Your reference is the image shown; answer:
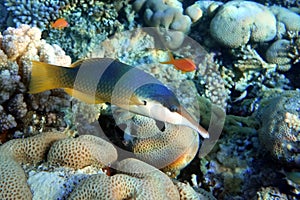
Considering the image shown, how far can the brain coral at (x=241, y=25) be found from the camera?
18.2 ft

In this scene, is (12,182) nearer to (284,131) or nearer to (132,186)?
(132,186)

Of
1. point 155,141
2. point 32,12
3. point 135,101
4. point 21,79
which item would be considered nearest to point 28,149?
point 21,79

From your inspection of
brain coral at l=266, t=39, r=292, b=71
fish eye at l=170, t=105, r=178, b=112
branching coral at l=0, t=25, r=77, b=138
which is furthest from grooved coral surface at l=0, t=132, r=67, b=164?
brain coral at l=266, t=39, r=292, b=71

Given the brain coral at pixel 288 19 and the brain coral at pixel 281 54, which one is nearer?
the brain coral at pixel 281 54

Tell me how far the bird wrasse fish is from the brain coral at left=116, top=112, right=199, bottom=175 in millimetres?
839

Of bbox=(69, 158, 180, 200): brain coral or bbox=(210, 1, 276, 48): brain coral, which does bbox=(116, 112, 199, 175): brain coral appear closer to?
bbox=(69, 158, 180, 200): brain coral

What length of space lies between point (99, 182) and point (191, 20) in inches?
180

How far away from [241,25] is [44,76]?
13.9 ft

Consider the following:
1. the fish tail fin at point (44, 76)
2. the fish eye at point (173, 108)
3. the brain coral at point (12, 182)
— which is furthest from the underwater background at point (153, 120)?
the fish eye at point (173, 108)

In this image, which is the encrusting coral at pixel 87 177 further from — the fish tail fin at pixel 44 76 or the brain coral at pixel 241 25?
the brain coral at pixel 241 25

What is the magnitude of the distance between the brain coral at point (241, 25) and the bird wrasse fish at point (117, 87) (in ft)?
12.1

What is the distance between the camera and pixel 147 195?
228 centimetres

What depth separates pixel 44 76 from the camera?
2.38 meters

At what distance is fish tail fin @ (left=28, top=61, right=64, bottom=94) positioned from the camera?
2.36m
